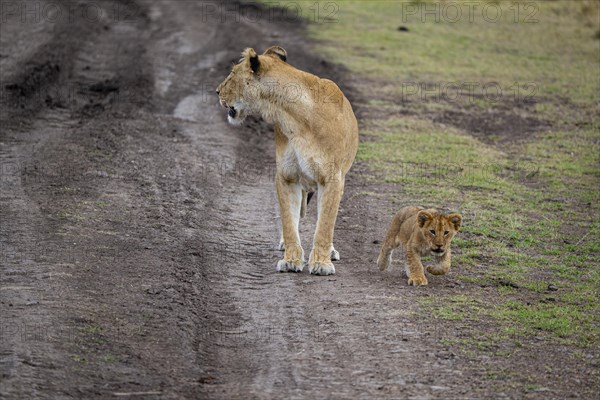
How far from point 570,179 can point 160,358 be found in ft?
25.4

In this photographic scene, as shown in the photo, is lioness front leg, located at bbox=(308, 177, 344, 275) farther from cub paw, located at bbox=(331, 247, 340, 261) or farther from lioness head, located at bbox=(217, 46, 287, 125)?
lioness head, located at bbox=(217, 46, 287, 125)

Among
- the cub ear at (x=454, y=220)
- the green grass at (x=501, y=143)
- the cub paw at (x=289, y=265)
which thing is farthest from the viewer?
the cub paw at (x=289, y=265)

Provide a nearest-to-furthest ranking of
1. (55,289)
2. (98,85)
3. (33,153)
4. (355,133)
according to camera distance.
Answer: (55,289) → (355,133) → (33,153) → (98,85)

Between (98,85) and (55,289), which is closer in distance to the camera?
(55,289)

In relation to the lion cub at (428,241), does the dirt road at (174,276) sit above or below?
below

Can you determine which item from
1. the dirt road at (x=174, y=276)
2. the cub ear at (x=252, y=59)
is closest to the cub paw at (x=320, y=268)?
the dirt road at (x=174, y=276)

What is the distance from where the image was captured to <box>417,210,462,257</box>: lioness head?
27.6 feet

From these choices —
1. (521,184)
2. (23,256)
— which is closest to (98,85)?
(521,184)

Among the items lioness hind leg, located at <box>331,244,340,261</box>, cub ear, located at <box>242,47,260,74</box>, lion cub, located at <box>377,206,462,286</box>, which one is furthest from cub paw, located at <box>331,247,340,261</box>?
cub ear, located at <box>242,47,260,74</box>

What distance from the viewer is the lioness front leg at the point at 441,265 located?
28.1 ft

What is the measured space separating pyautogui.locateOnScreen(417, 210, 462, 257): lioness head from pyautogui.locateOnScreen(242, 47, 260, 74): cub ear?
1.90 m

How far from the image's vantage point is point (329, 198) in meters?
8.75

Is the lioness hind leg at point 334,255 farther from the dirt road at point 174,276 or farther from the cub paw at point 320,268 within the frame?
the cub paw at point 320,268

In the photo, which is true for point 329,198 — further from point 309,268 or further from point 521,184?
point 521,184
